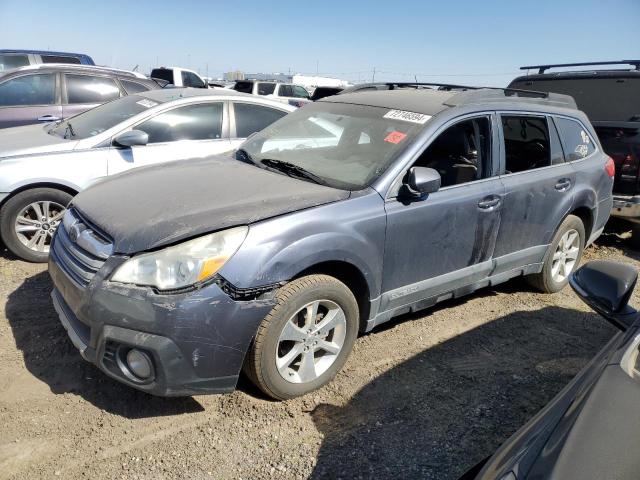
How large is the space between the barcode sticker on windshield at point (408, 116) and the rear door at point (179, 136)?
2.20 metres

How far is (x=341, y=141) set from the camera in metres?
3.58

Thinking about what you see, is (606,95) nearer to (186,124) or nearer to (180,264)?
(186,124)

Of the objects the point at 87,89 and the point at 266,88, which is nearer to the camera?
the point at 87,89

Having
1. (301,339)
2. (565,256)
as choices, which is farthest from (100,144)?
(565,256)

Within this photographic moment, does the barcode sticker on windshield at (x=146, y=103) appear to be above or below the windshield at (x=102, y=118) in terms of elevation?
above

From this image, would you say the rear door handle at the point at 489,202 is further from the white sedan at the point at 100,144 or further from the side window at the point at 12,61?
the side window at the point at 12,61

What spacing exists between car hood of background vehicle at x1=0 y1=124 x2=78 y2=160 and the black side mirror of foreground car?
439 cm

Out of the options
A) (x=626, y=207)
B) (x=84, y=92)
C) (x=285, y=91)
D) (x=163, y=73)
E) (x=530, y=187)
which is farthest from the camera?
(x=163, y=73)

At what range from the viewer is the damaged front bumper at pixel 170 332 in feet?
7.88

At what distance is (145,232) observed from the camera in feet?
8.37

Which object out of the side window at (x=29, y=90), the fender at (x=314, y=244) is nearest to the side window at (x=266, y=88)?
the side window at (x=29, y=90)

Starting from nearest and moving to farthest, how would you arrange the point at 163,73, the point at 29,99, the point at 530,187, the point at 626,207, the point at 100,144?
the point at 530,187 → the point at 100,144 → the point at 626,207 → the point at 29,99 → the point at 163,73

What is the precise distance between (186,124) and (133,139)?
752mm

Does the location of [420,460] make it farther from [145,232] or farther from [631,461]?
[145,232]
